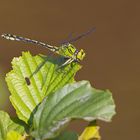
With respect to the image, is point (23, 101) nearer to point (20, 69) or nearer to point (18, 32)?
point (20, 69)

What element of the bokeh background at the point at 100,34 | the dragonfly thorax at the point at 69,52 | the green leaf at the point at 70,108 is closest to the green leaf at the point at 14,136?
the green leaf at the point at 70,108

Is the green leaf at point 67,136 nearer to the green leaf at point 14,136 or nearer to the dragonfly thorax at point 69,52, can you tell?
the green leaf at point 14,136

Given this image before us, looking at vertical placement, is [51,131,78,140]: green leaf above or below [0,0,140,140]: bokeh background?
below

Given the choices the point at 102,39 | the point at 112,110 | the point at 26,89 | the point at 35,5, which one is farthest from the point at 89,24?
the point at 112,110

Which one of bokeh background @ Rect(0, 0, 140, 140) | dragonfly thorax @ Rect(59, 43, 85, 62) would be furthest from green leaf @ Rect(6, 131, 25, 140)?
bokeh background @ Rect(0, 0, 140, 140)

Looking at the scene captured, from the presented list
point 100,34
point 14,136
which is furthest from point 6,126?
point 100,34

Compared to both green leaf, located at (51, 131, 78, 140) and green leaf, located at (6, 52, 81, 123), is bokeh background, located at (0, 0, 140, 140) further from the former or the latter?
green leaf, located at (51, 131, 78, 140)
